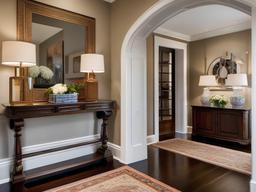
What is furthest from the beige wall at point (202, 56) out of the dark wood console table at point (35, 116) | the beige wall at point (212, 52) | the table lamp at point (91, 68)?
the table lamp at point (91, 68)

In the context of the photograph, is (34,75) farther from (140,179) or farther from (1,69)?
(140,179)

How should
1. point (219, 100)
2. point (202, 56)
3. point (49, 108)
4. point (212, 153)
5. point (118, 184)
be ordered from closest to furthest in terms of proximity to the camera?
point (118, 184) < point (49, 108) < point (212, 153) < point (219, 100) < point (202, 56)

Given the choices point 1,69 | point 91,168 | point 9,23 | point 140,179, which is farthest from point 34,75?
point 140,179

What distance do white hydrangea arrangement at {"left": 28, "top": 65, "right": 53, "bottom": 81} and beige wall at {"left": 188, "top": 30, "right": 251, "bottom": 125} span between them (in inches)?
153

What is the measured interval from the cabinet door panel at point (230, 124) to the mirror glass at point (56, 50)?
3.26m

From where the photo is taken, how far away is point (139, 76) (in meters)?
3.38

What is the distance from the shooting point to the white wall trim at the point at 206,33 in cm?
444

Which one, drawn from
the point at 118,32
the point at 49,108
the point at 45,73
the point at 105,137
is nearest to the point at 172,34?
the point at 118,32

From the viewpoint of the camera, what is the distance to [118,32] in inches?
135

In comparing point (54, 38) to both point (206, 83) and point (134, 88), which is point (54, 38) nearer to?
point (134, 88)

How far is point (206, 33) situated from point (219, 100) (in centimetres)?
179

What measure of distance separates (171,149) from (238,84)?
1959 millimetres

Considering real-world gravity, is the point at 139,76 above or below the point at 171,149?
above

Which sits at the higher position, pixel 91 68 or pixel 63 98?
pixel 91 68
